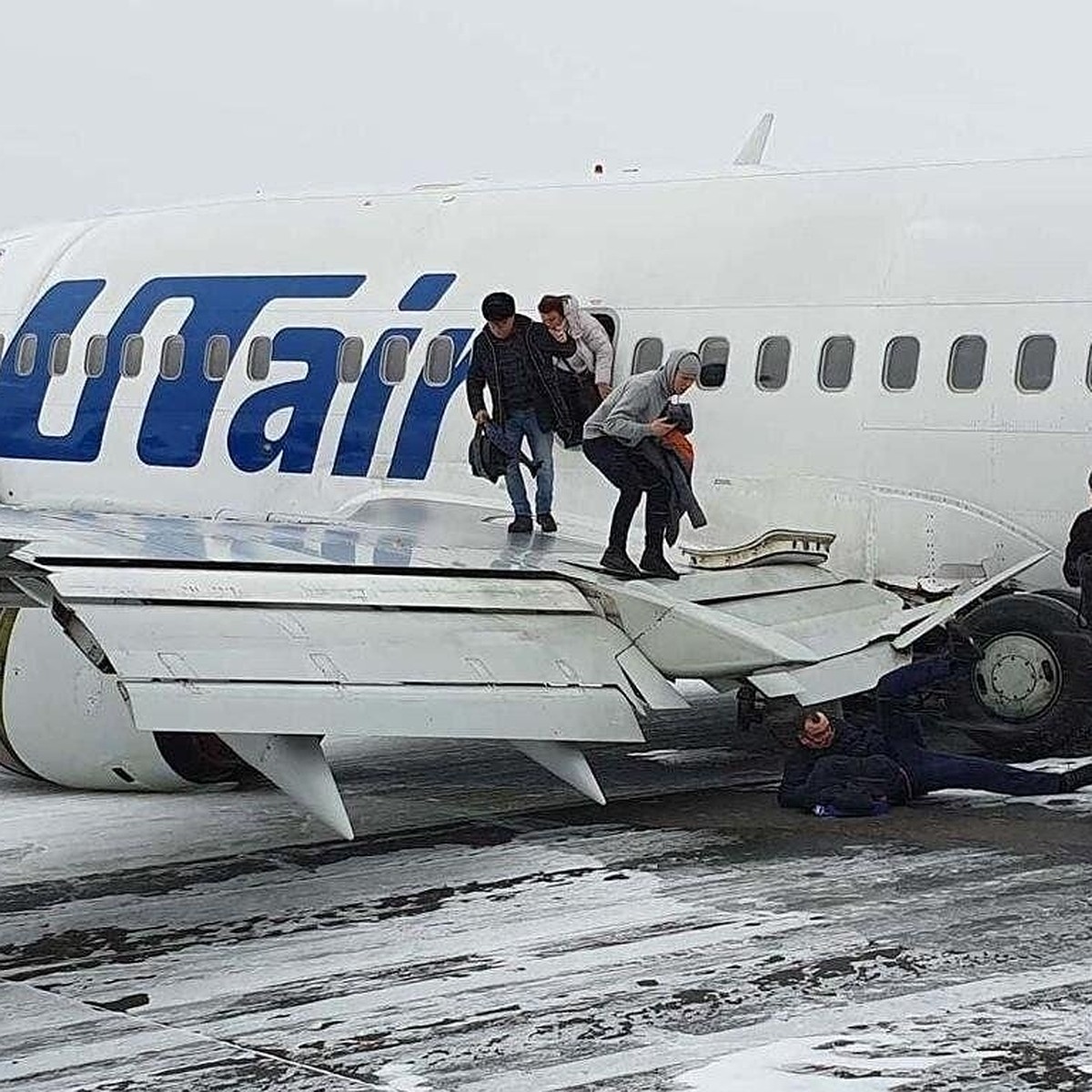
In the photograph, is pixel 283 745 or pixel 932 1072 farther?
pixel 283 745

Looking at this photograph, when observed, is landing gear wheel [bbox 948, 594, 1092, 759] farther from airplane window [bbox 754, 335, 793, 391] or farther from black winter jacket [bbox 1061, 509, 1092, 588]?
airplane window [bbox 754, 335, 793, 391]

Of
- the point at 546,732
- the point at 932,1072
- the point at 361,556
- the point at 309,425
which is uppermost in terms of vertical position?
the point at 309,425

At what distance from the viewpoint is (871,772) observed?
13.1 m

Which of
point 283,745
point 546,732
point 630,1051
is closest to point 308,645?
point 283,745

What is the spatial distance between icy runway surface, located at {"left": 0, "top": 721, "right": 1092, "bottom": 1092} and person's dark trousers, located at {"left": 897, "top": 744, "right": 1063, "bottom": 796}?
0.15m

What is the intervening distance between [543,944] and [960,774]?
155 inches

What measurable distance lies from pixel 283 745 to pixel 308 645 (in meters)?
0.64

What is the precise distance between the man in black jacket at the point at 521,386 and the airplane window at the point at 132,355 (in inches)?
136

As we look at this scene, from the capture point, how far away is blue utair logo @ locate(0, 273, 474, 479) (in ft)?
52.0

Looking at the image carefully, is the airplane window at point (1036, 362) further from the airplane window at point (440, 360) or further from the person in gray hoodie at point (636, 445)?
the airplane window at point (440, 360)

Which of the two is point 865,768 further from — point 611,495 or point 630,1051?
point 630,1051

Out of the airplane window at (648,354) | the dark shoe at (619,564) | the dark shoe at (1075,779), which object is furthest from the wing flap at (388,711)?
the airplane window at (648,354)

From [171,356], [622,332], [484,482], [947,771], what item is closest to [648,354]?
[622,332]

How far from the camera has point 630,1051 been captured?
8.39m
